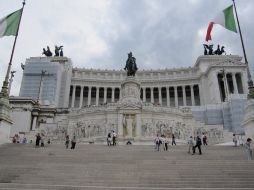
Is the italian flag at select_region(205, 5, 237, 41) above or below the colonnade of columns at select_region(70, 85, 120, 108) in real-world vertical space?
below

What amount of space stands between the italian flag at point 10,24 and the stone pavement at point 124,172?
10.1 metres

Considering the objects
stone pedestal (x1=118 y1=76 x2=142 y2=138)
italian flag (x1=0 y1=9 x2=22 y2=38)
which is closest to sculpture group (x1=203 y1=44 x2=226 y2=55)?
stone pedestal (x1=118 y1=76 x2=142 y2=138)

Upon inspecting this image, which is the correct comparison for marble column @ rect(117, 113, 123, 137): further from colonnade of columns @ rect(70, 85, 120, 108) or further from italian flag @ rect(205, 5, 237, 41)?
colonnade of columns @ rect(70, 85, 120, 108)

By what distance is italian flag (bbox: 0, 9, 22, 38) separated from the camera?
20578 mm

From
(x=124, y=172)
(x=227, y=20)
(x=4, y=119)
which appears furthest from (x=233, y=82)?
(x=124, y=172)

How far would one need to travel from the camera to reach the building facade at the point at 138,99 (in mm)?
33375

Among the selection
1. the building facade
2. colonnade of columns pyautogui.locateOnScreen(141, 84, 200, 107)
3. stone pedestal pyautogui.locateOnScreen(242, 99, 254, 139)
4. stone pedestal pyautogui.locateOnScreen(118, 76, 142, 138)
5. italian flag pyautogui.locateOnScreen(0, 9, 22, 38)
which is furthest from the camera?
colonnade of columns pyautogui.locateOnScreen(141, 84, 200, 107)

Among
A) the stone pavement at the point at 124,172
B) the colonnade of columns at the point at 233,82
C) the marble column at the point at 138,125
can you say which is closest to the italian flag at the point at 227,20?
the stone pavement at the point at 124,172

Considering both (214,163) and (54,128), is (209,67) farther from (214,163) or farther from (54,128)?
(214,163)

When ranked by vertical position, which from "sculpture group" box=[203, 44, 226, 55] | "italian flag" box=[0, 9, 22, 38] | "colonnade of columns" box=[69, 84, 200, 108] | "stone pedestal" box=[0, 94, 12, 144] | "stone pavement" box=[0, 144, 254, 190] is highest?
"sculpture group" box=[203, 44, 226, 55]

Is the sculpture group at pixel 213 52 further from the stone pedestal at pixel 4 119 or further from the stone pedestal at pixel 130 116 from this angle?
the stone pedestal at pixel 4 119

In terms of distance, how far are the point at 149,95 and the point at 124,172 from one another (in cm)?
6891

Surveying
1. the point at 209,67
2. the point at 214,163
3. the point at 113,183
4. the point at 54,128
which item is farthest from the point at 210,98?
the point at 113,183

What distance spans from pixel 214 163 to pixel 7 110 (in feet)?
51.0
